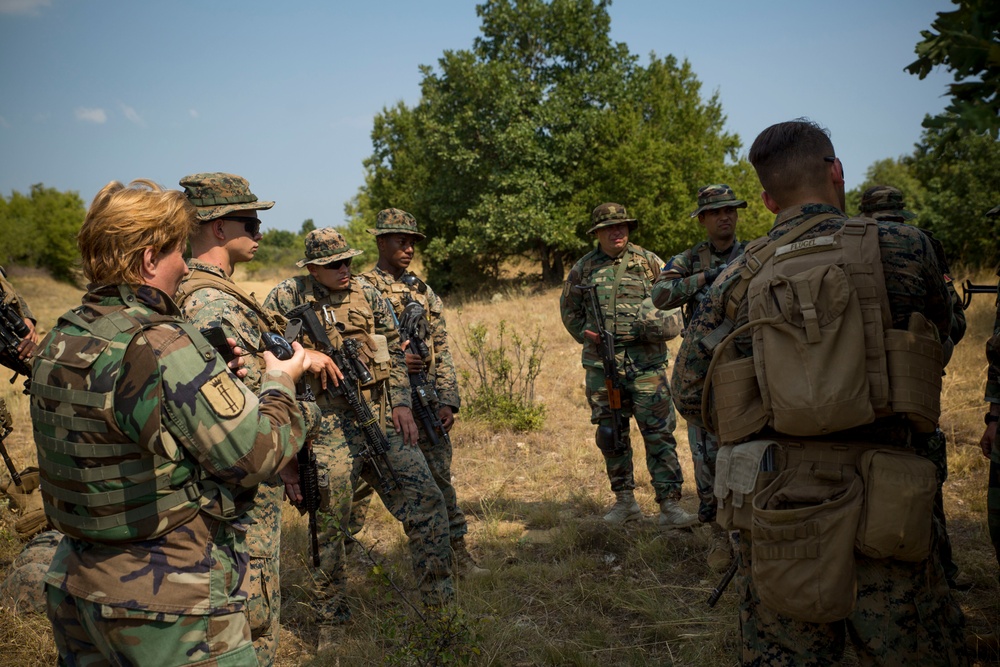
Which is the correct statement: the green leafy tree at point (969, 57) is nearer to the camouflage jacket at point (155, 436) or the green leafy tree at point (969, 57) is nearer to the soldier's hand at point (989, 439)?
the camouflage jacket at point (155, 436)

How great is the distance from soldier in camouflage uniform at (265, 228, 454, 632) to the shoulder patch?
1.76 m

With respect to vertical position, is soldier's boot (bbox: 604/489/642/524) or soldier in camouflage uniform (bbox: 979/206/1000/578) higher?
soldier in camouflage uniform (bbox: 979/206/1000/578)

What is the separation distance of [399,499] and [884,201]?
406 cm

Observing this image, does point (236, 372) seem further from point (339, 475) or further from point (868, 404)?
point (868, 404)

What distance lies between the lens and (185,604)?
1.81 m

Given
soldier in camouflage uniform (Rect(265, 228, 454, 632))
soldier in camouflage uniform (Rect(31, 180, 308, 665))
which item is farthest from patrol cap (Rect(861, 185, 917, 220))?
soldier in camouflage uniform (Rect(31, 180, 308, 665))

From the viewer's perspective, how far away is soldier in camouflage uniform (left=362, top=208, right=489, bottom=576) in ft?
16.0

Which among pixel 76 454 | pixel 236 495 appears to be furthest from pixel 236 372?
pixel 76 454

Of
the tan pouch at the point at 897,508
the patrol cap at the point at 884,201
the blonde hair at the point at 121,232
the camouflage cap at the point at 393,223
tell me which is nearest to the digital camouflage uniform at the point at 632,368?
the camouflage cap at the point at 393,223

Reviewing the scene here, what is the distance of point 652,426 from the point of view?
5.40 meters

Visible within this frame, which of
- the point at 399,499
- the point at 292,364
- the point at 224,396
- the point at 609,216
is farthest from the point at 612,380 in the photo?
the point at 224,396

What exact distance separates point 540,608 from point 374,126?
26253 millimetres

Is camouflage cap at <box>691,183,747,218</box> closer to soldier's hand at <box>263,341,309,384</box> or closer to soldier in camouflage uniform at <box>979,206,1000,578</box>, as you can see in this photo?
soldier in camouflage uniform at <box>979,206,1000,578</box>

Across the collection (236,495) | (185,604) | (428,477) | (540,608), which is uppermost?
(236,495)
